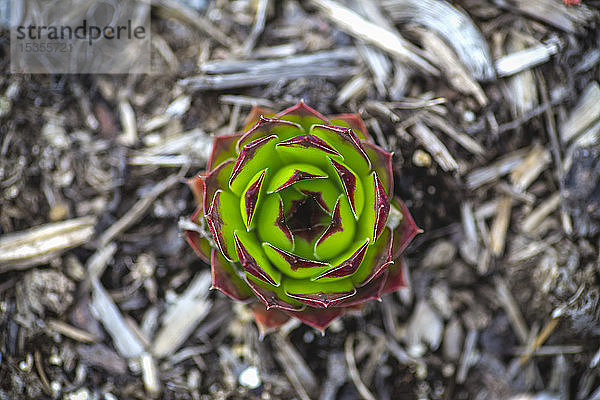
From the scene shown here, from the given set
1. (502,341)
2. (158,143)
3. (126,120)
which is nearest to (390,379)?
(502,341)

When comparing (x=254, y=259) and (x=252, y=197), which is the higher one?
(x=252, y=197)

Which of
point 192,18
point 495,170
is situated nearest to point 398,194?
point 495,170

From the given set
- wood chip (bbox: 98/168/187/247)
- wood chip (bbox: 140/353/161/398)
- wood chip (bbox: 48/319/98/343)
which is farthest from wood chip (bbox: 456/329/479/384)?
wood chip (bbox: 48/319/98/343)

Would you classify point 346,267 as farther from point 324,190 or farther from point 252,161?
point 252,161

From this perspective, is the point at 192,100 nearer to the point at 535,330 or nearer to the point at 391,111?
the point at 391,111

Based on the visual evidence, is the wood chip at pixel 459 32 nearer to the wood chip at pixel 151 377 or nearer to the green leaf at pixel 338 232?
the green leaf at pixel 338 232

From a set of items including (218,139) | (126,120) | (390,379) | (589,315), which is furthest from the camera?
(126,120)
